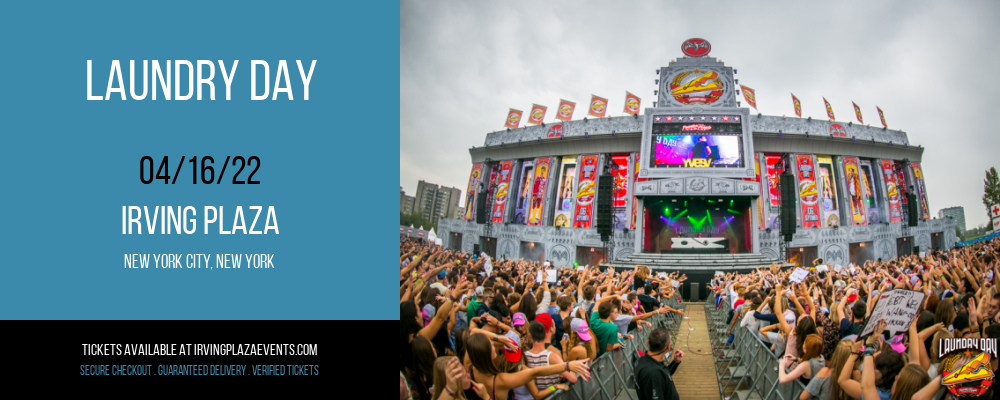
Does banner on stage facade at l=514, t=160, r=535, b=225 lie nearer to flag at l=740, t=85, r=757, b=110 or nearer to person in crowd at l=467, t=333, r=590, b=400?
flag at l=740, t=85, r=757, b=110

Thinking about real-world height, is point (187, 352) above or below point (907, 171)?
below

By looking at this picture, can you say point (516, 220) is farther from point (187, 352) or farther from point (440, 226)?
point (187, 352)

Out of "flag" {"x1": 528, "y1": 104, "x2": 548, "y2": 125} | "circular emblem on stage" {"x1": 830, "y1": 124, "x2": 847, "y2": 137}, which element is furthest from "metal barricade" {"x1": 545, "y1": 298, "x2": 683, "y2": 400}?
"circular emblem on stage" {"x1": 830, "y1": 124, "x2": 847, "y2": 137}

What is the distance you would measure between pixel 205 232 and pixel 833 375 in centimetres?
668

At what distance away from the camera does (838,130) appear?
3966 centimetres

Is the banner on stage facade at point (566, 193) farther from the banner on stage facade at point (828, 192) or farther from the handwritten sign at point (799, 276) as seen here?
the handwritten sign at point (799, 276)

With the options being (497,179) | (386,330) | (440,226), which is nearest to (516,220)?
(497,179)

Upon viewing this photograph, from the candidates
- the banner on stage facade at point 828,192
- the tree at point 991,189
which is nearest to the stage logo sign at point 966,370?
the tree at point 991,189

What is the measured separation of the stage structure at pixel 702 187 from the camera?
101 ft

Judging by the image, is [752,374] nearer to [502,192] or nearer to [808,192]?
[808,192]

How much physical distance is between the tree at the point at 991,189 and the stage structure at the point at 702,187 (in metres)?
15.5

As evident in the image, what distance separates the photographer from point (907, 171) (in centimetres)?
4331

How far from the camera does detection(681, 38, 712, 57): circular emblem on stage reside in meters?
37.6

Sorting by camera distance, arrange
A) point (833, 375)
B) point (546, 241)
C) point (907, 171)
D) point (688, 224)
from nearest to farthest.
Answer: point (833, 375) → point (688, 224) → point (546, 241) → point (907, 171)
